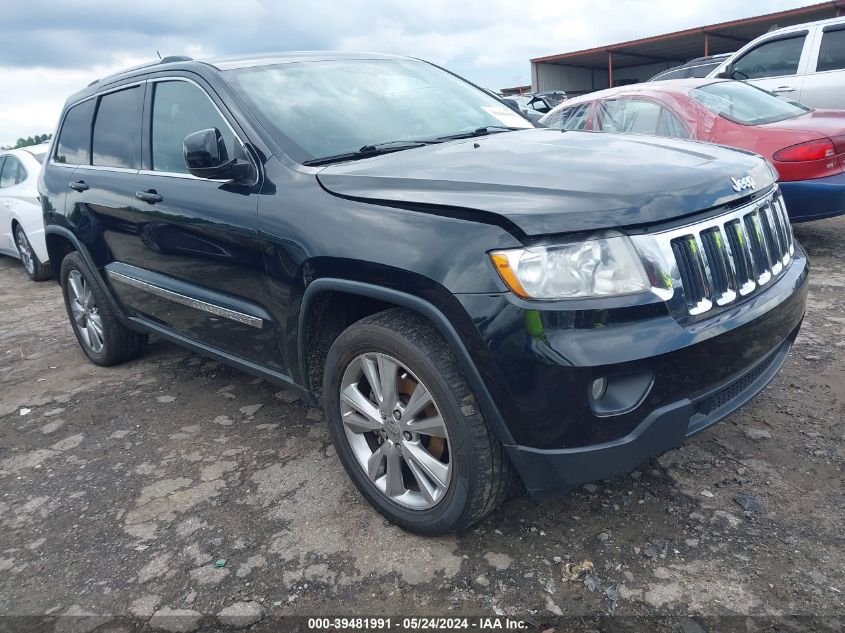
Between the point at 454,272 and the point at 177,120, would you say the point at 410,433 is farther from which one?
the point at 177,120

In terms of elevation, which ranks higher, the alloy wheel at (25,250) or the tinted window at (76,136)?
the tinted window at (76,136)

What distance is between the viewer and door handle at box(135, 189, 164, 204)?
3252mm

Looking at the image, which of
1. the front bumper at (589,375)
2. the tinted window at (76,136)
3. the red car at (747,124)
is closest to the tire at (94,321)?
the tinted window at (76,136)

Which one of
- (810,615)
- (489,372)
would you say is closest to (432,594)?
(489,372)

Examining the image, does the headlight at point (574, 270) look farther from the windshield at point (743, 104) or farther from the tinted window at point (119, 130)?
Answer: the windshield at point (743, 104)

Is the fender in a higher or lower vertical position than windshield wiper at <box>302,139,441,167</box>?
lower

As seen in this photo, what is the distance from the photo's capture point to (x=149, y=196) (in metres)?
3.31

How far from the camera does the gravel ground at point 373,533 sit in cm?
209

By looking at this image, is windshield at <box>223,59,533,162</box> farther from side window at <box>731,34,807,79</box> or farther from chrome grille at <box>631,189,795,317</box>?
side window at <box>731,34,807,79</box>

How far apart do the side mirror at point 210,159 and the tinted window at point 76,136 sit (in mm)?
1859

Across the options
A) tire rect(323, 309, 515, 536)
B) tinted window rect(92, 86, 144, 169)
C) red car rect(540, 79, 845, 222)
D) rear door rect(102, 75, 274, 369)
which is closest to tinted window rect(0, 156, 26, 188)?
tinted window rect(92, 86, 144, 169)

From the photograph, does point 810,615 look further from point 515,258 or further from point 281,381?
point 281,381

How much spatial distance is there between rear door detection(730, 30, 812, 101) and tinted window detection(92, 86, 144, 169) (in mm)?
6965

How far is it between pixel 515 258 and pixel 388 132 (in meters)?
1.28
